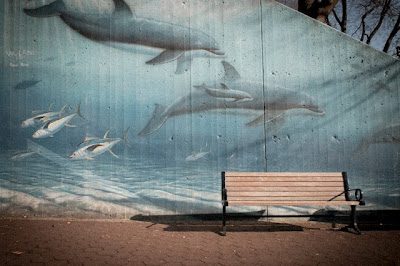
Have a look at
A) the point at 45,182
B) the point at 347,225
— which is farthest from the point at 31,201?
the point at 347,225

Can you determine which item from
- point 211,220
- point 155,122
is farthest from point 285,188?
point 155,122

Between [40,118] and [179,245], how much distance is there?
348 cm

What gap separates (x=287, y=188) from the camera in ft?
16.3

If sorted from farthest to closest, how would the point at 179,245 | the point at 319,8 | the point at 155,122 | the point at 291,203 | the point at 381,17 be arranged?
the point at 381,17
the point at 319,8
the point at 155,122
the point at 291,203
the point at 179,245

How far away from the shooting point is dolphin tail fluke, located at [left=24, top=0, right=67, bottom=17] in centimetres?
563

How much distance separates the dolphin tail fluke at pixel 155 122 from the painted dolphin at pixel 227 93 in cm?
82

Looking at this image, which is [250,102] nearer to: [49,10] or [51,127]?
[51,127]

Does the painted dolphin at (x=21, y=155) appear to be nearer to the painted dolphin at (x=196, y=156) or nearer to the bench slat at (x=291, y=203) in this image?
the painted dolphin at (x=196, y=156)

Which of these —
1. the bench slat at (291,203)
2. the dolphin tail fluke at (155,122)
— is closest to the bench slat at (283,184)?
the bench slat at (291,203)

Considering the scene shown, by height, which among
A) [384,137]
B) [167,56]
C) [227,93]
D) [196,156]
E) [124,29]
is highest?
[124,29]

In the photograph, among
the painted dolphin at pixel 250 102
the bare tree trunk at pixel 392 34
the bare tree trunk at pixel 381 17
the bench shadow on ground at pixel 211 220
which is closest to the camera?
the bench shadow on ground at pixel 211 220

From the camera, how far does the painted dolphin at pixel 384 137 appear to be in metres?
5.62

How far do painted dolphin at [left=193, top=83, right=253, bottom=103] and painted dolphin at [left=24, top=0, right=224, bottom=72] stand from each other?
66 cm

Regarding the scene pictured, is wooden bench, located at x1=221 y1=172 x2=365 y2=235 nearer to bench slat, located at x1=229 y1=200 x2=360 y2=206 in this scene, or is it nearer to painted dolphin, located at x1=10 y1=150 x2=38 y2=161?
bench slat, located at x1=229 y1=200 x2=360 y2=206
